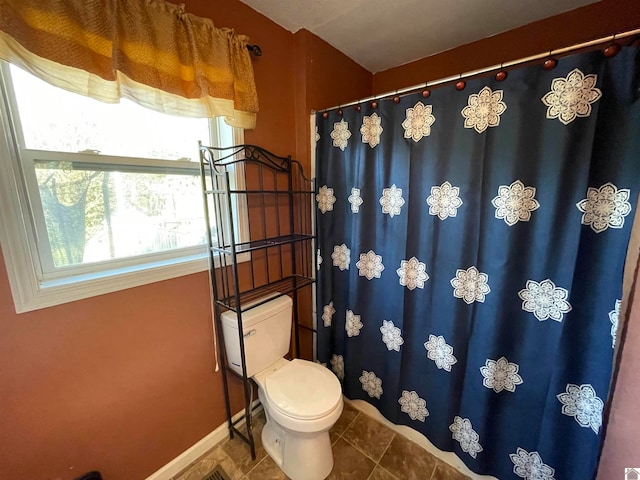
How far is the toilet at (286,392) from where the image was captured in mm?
1181

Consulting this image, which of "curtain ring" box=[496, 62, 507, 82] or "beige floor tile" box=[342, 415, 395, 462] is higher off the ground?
"curtain ring" box=[496, 62, 507, 82]

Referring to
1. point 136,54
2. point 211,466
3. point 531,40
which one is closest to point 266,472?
point 211,466

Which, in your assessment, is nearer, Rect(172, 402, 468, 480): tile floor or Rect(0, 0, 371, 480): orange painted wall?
Rect(0, 0, 371, 480): orange painted wall

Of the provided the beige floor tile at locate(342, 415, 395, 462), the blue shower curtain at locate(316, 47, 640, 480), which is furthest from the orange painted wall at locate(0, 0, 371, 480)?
the beige floor tile at locate(342, 415, 395, 462)

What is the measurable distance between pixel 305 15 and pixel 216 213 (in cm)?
115

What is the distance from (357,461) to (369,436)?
0.57ft

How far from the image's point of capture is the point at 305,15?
4.58 ft

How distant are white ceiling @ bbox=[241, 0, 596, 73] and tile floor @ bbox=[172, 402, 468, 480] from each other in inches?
87.8

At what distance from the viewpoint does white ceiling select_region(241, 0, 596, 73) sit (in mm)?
1312

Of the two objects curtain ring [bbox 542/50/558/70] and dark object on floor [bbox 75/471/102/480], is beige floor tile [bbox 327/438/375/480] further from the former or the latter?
curtain ring [bbox 542/50/558/70]

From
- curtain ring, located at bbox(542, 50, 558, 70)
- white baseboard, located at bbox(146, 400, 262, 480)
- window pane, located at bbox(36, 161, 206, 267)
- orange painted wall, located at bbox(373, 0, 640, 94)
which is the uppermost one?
orange painted wall, located at bbox(373, 0, 640, 94)

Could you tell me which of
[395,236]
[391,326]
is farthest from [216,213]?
[391,326]

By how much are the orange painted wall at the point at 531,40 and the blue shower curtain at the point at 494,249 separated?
85 cm

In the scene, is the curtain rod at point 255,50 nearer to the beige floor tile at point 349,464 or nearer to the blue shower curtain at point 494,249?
the blue shower curtain at point 494,249
